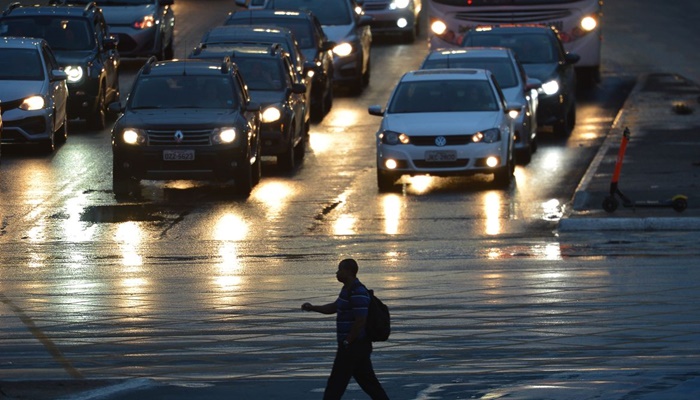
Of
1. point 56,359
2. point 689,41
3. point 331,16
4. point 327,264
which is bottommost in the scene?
point 689,41

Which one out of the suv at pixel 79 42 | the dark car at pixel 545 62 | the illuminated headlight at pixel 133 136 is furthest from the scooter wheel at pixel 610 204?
the suv at pixel 79 42

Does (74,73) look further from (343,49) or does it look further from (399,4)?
(399,4)

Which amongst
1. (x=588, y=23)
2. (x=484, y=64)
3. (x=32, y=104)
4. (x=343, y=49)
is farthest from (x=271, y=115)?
(x=588, y=23)

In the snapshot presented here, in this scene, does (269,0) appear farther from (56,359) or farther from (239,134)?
(56,359)

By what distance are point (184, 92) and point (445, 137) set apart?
3.62 metres

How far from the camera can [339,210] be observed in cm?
2180

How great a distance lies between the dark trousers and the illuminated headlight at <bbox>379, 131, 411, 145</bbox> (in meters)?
12.9

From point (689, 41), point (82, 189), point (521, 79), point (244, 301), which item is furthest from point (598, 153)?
point (689, 41)

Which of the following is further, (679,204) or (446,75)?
(446,75)

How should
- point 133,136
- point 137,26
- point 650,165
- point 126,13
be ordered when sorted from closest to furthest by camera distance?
point 133,136 → point 650,165 → point 137,26 → point 126,13

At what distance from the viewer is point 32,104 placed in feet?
87.3

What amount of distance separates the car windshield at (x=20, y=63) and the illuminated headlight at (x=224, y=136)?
5.25 meters

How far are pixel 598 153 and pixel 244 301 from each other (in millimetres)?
11725

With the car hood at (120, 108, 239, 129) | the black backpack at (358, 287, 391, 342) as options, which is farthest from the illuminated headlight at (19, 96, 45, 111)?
the black backpack at (358, 287, 391, 342)
